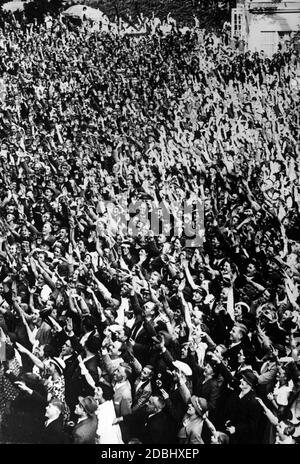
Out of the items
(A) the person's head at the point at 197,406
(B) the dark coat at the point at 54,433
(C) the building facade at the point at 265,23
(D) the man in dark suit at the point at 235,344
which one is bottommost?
(B) the dark coat at the point at 54,433

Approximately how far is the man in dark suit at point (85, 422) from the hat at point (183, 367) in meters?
0.73

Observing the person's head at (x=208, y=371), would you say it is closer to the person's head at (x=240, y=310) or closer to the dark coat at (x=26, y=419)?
the person's head at (x=240, y=310)

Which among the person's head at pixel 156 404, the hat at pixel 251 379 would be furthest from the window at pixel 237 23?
the person's head at pixel 156 404

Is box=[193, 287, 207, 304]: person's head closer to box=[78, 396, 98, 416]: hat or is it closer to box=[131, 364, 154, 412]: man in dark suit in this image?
box=[131, 364, 154, 412]: man in dark suit

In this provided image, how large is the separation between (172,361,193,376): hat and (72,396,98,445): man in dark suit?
73 cm

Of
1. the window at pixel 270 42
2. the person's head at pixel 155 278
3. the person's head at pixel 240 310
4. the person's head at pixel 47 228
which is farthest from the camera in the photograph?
the window at pixel 270 42

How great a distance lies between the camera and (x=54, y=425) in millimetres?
5344

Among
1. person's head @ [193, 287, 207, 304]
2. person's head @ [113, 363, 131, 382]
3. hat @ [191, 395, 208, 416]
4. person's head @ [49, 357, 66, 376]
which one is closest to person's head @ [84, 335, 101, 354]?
person's head @ [49, 357, 66, 376]

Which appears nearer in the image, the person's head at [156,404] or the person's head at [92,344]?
the person's head at [156,404]

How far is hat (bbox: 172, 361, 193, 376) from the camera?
16.5 ft

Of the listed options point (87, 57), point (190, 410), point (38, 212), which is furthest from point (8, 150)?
point (190, 410)

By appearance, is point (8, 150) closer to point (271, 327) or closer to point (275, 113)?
point (275, 113)

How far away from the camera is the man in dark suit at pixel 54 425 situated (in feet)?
16.8
